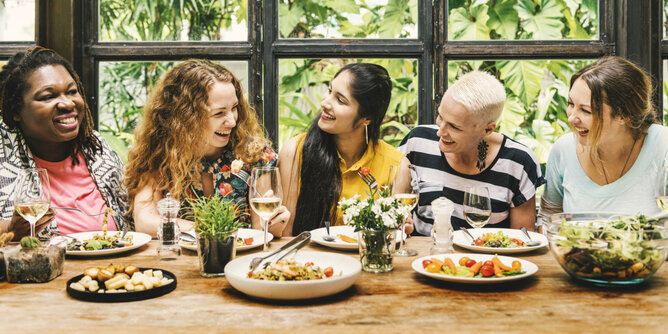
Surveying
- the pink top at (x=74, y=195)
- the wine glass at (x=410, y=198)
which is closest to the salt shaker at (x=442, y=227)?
the wine glass at (x=410, y=198)

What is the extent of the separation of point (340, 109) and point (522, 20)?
49.0 inches

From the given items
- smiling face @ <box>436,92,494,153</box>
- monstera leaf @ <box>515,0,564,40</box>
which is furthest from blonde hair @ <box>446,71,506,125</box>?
monstera leaf @ <box>515,0,564,40</box>

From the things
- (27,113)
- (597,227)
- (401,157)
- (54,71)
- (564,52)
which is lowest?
(597,227)

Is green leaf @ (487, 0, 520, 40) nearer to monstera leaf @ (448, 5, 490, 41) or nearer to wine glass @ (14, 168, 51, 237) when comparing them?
monstera leaf @ (448, 5, 490, 41)

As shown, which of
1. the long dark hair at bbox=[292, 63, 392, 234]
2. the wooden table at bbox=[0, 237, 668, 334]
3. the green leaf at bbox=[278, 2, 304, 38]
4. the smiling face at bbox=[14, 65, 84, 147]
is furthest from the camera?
the green leaf at bbox=[278, 2, 304, 38]

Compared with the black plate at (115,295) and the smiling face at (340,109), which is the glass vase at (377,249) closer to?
the black plate at (115,295)

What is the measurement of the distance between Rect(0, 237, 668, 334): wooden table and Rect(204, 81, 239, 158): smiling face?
1.04 meters

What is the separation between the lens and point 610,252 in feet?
3.83

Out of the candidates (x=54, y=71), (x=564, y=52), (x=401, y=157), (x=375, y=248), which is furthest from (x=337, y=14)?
(x=375, y=248)

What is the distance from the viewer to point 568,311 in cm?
106

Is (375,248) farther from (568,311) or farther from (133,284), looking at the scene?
(133,284)

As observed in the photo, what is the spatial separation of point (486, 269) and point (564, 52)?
1.96 m

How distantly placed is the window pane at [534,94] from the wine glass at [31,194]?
204 centimetres

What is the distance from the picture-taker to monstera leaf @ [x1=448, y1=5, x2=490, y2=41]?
111 inches
